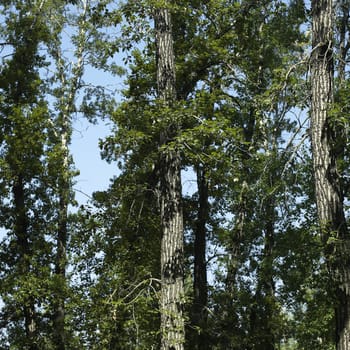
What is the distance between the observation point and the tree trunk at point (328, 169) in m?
7.43

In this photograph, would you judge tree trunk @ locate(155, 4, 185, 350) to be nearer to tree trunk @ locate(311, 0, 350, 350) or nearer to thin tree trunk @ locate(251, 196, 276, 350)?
tree trunk @ locate(311, 0, 350, 350)

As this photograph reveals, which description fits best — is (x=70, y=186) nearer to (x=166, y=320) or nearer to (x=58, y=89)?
(x=58, y=89)

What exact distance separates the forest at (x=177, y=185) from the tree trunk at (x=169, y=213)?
24mm

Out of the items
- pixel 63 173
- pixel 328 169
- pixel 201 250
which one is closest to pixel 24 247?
pixel 63 173

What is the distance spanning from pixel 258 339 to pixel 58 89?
1184cm

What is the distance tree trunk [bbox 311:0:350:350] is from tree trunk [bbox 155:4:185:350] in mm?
2309

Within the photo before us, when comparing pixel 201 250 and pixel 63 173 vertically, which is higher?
pixel 63 173

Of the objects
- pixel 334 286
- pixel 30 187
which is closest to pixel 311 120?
pixel 334 286

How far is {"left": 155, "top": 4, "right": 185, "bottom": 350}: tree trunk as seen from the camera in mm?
8898

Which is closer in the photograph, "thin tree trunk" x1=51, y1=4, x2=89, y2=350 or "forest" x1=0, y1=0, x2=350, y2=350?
"forest" x1=0, y1=0, x2=350, y2=350

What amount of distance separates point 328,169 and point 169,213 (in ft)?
8.99

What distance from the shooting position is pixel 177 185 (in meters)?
9.80

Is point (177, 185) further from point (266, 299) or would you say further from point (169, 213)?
point (266, 299)

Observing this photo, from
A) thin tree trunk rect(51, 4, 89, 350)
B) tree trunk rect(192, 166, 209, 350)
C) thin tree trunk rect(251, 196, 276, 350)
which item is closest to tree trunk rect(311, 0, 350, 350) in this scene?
tree trunk rect(192, 166, 209, 350)
